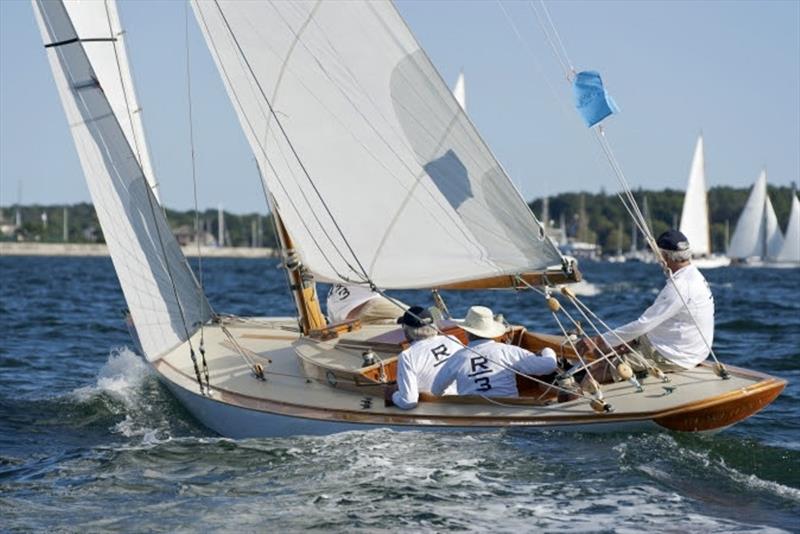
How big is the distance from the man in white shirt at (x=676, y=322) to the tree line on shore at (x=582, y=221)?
126 metres

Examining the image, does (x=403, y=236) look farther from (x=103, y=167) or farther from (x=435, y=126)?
(x=103, y=167)

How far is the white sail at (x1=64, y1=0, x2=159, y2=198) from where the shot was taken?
14.3 metres

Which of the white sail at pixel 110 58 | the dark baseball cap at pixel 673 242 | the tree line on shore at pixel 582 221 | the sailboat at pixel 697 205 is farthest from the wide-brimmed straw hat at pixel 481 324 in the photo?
the tree line on shore at pixel 582 221

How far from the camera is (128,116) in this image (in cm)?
1505

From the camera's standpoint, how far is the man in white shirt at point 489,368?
34.0 ft

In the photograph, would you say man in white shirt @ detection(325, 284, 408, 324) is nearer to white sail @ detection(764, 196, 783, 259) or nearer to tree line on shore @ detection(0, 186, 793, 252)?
white sail @ detection(764, 196, 783, 259)

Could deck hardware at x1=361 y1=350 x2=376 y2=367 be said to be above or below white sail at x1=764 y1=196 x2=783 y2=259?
below

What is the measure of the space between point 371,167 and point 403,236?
0.66 meters

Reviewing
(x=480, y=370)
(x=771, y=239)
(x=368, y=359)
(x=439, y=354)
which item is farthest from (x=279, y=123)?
(x=771, y=239)

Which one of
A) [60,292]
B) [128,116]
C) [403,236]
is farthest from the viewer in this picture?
[60,292]

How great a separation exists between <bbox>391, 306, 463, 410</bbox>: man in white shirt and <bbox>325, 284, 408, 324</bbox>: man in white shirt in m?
3.00

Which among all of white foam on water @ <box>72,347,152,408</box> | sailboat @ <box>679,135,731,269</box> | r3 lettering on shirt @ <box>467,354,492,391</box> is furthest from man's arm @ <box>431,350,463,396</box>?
sailboat @ <box>679,135,731,269</box>

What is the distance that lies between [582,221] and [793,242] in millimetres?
69107

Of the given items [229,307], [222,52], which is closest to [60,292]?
[229,307]
